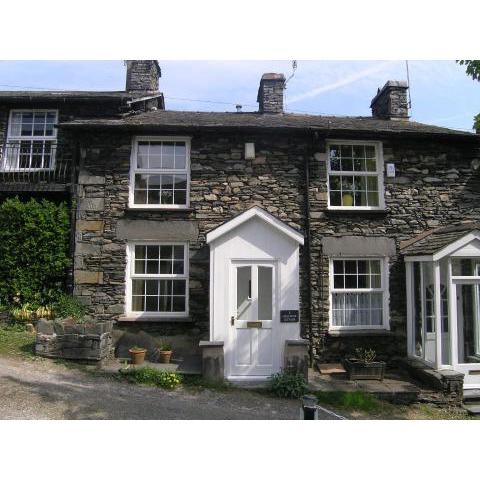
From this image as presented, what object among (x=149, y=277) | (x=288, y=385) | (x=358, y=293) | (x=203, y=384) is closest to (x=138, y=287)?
(x=149, y=277)

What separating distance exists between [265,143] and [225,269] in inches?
143

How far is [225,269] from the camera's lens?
823cm

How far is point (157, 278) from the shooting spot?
9.43 metres

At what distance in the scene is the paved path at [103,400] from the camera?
5922mm

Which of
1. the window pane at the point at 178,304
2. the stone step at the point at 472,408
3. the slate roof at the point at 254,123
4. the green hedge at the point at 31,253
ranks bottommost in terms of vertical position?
the stone step at the point at 472,408

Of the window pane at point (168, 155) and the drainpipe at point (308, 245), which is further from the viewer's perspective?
the window pane at point (168, 155)

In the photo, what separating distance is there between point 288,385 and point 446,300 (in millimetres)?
4289

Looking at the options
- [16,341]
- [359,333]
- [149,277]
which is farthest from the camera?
[149,277]

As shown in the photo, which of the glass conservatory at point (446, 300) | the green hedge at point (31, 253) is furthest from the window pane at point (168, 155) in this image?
the glass conservatory at point (446, 300)

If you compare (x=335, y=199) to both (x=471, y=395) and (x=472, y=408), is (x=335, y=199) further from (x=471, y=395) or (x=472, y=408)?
(x=472, y=408)

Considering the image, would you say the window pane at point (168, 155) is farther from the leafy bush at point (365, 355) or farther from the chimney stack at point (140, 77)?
the leafy bush at point (365, 355)

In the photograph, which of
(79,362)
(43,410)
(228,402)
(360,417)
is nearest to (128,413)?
(43,410)

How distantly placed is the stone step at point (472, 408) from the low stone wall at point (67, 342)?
7617mm

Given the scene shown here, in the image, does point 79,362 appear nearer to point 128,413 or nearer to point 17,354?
point 17,354
